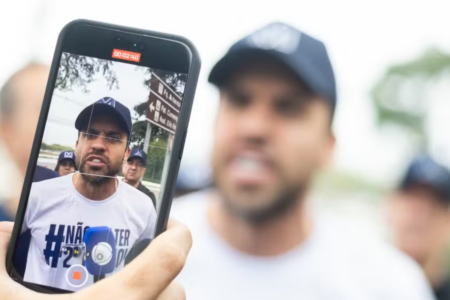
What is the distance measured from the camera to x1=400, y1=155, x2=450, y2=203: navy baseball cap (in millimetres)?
1484

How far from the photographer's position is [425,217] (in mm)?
1448

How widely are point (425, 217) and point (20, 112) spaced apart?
3.63 feet

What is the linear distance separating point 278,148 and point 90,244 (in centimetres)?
54

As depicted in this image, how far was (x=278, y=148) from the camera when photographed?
93 cm

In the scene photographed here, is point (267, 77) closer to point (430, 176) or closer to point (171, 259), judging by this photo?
point (171, 259)

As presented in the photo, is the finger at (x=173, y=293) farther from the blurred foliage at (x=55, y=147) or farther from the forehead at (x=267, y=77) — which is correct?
the forehead at (x=267, y=77)

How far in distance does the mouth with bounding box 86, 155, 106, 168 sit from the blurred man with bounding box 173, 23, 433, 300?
0.50 metres

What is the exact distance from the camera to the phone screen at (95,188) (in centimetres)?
44

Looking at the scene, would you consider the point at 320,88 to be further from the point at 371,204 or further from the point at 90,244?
the point at 371,204

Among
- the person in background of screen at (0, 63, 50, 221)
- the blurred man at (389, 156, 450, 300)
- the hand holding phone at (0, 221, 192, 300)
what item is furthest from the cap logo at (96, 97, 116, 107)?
the blurred man at (389, 156, 450, 300)

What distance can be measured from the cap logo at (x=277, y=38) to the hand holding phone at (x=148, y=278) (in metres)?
0.62

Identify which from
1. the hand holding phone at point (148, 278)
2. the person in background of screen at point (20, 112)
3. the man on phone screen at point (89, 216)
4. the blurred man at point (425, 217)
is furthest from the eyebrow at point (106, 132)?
the blurred man at point (425, 217)

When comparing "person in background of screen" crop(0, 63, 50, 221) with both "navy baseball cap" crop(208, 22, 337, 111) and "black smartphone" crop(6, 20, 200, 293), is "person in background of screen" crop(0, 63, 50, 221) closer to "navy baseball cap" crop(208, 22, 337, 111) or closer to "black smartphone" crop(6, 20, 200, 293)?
"navy baseball cap" crop(208, 22, 337, 111)

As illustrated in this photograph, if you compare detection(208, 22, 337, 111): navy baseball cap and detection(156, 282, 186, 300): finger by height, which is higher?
detection(208, 22, 337, 111): navy baseball cap
